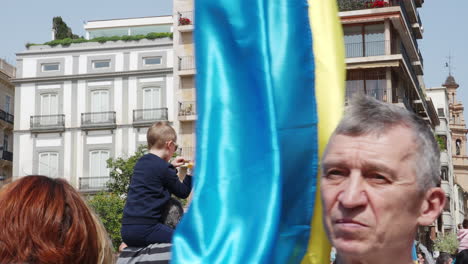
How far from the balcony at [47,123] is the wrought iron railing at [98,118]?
1.57m

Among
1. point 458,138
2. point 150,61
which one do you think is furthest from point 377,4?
point 458,138

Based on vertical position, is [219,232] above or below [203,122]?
below

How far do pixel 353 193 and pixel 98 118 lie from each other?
172 ft

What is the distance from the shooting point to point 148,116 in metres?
52.8

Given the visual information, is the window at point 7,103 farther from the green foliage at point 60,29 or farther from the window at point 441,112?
Answer: the window at point 441,112

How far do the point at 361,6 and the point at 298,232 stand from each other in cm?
3864

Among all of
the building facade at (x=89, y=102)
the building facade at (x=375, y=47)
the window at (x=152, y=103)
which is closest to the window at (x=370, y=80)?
the building facade at (x=375, y=47)

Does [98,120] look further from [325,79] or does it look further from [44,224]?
[44,224]

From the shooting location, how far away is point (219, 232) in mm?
2945

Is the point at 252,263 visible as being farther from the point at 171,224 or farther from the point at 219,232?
the point at 171,224

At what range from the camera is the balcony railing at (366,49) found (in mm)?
40062

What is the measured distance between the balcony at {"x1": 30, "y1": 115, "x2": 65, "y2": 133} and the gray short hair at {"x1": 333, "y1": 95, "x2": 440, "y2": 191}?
53085mm

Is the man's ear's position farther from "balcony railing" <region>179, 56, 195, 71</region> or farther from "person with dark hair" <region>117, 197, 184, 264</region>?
"balcony railing" <region>179, 56, 195, 71</region>

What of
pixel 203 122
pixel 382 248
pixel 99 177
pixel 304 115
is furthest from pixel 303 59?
pixel 99 177
